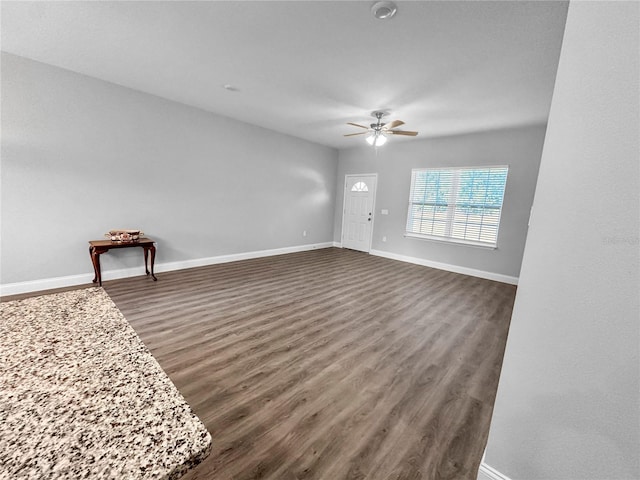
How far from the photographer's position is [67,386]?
2.06ft

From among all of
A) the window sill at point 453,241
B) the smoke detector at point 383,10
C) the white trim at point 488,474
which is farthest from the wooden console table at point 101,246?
the window sill at point 453,241

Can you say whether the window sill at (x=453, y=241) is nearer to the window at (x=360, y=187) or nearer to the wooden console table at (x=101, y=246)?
the window at (x=360, y=187)

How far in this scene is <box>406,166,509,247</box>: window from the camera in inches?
193

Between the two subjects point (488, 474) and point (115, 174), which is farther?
point (115, 174)

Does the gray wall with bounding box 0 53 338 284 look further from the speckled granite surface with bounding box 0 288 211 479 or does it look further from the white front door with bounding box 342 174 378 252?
the speckled granite surface with bounding box 0 288 211 479

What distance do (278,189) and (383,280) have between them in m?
3.10

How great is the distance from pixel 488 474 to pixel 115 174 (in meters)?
4.97

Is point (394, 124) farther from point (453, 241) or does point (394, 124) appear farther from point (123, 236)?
point (123, 236)

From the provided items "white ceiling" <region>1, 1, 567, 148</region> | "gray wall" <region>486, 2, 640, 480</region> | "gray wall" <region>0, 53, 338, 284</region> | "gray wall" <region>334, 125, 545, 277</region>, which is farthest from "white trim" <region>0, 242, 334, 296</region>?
"gray wall" <region>486, 2, 640, 480</region>

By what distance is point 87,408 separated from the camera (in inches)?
22.4

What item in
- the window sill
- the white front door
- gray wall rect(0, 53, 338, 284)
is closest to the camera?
gray wall rect(0, 53, 338, 284)

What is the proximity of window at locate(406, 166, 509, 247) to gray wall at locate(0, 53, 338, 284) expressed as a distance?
326cm

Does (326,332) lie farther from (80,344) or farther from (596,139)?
(596,139)

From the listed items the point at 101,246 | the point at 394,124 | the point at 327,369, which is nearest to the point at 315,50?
the point at 394,124
